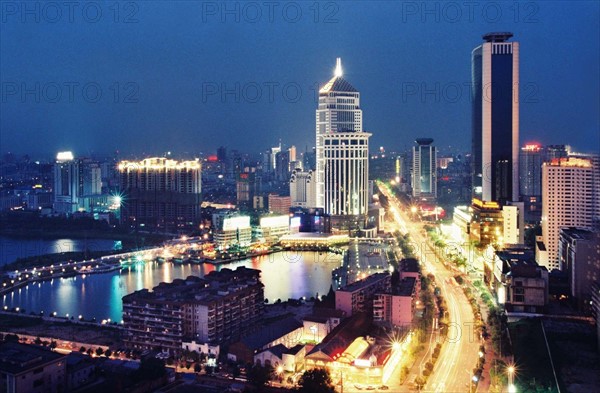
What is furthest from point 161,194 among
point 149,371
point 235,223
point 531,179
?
point 149,371

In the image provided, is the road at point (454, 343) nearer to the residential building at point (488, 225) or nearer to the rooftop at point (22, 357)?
the residential building at point (488, 225)

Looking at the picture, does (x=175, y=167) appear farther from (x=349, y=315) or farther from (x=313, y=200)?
(x=349, y=315)

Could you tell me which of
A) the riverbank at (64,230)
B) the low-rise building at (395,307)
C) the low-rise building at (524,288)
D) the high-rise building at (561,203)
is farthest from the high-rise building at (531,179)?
the riverbank at (64,230)

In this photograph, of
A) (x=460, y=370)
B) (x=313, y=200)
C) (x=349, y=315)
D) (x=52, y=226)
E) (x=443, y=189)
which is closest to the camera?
(x=460, y=370)

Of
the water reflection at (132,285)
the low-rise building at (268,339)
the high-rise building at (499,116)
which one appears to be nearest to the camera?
the low-rise building at (268,339)

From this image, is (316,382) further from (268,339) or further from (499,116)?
(499,116)

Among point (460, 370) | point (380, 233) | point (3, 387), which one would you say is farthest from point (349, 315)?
point (380, 233)
